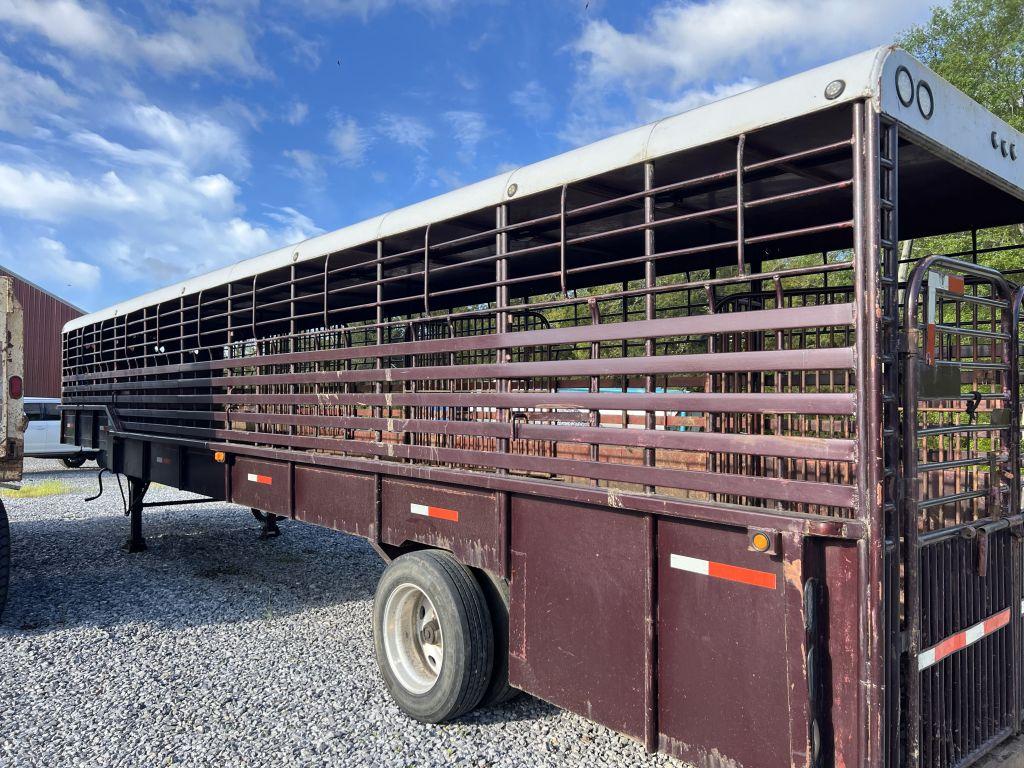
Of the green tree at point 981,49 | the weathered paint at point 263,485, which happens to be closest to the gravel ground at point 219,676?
the weathered paint at point 263,485

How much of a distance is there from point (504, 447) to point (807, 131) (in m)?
1.83

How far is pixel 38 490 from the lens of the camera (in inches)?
464

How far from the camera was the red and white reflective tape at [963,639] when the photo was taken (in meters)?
2.39

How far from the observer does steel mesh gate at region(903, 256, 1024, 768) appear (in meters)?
2.29

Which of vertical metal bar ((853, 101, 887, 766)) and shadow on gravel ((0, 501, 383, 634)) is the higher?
vertical metal bar ((853, 101, 887, 766))

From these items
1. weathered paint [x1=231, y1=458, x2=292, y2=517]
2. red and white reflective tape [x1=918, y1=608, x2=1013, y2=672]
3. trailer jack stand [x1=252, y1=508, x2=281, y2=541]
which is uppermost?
weathered paint [x1=231, y1=458, x2=292, y2=517]

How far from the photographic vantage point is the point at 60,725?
11.9 feet

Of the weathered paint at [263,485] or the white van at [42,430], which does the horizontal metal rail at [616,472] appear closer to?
the weathered paint at [263,485]

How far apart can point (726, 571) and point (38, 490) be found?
12912 millimetres

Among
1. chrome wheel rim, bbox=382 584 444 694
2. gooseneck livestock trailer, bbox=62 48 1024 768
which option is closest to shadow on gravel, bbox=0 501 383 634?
gooseneck livestock trailer, bbox=62 48 1024 768

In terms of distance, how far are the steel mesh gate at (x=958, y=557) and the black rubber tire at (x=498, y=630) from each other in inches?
69.0

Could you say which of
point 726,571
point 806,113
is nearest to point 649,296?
point 806,113

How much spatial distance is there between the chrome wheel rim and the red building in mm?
24652

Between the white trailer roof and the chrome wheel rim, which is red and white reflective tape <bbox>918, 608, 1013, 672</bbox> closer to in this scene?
the white trailer roof
